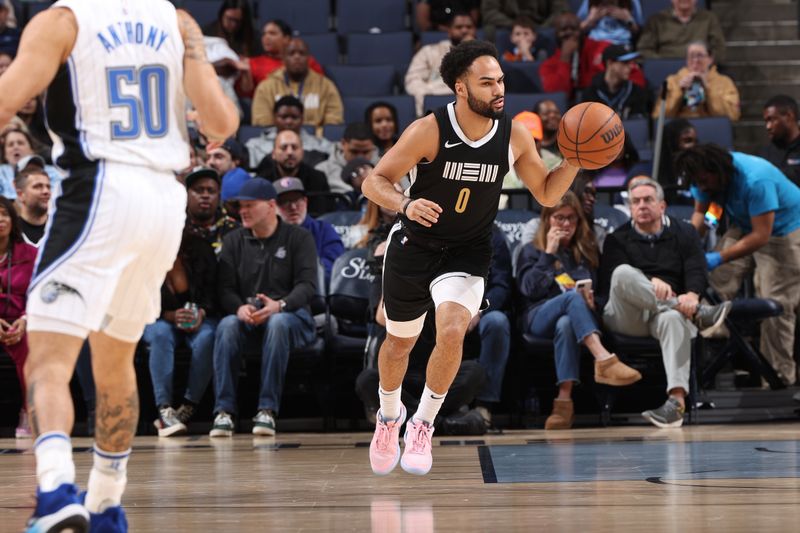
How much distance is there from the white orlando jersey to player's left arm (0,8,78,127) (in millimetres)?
36

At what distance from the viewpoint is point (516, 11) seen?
12.3m

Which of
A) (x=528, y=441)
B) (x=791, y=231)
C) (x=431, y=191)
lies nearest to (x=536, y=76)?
(x=791, y=231)

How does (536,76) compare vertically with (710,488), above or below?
above

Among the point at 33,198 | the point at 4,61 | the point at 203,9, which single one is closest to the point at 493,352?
the point at 33,198

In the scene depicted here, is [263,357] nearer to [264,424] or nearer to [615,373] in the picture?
[264,424]

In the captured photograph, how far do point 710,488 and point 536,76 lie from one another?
7.35m

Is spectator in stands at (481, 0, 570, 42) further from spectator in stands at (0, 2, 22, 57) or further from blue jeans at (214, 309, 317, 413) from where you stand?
blue jeans at (214, 309, 317, 413)

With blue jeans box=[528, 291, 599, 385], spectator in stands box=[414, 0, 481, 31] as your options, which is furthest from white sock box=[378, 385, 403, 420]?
spectator in stands box=[414, 0, 481, 31]

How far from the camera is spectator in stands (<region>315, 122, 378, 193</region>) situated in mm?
9594

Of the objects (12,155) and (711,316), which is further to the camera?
(12,155)

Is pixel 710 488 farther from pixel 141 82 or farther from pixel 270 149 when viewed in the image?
pixel 270 149

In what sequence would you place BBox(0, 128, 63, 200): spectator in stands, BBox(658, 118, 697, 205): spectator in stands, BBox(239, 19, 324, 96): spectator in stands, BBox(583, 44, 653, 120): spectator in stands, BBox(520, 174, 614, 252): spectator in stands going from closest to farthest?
BBox(520, 174, 614, 252): spectator in stands
BBox(0, 128, 63, 200): spectator in stands
BBox(658, 118, 697, 205): spectator in stands
BBox(583, 44, 653, 120): spectator in stands
BBox(239, 19, 324, 96): spectator in stands

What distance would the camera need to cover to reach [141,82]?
10.8ft

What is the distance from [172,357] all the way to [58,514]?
5.01 m
